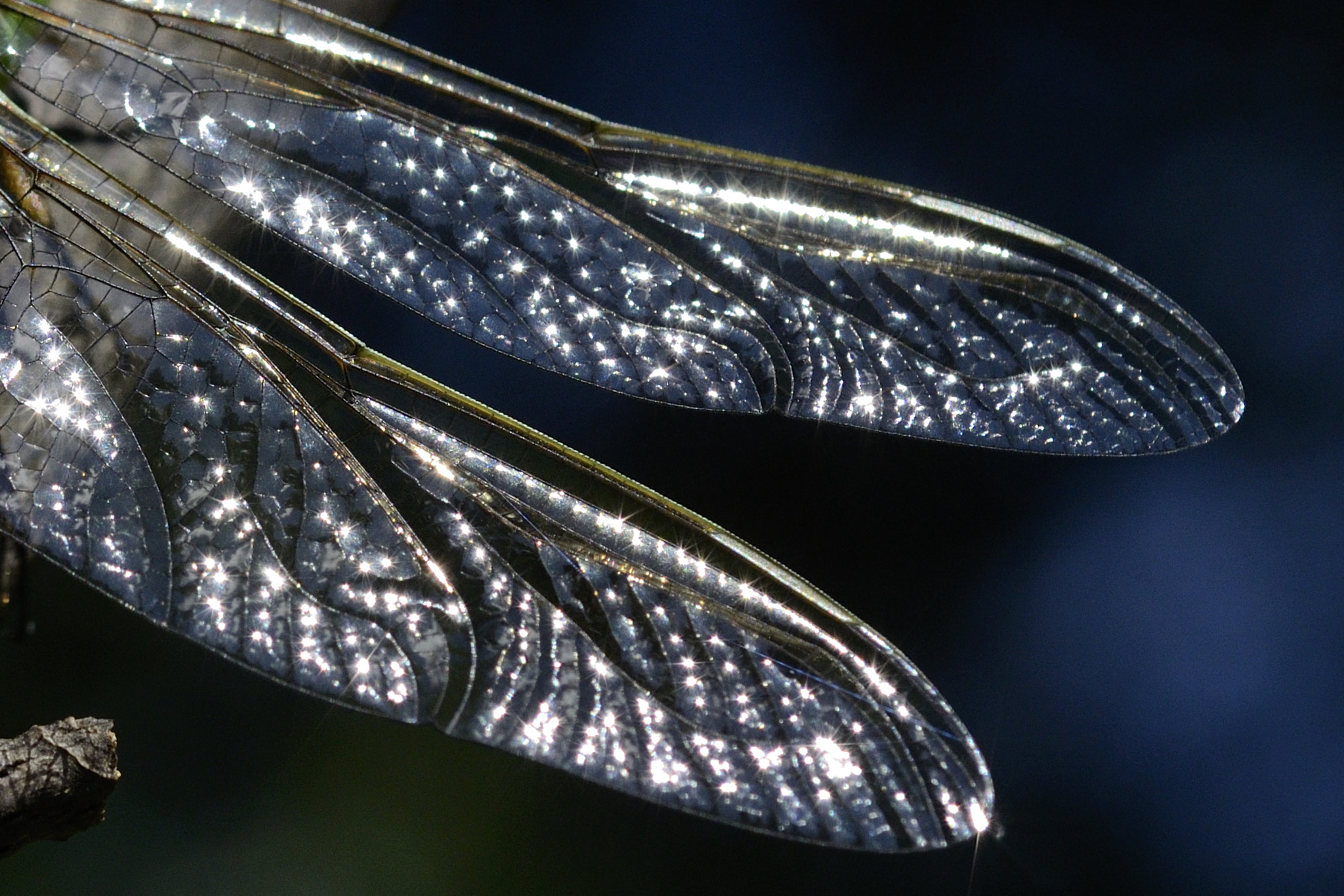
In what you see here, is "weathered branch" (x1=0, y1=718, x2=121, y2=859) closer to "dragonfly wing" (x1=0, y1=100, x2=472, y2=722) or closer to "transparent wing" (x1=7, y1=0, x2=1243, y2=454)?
"dragonfly wing" (x1=0, y1=100, x2=472, y2=722)

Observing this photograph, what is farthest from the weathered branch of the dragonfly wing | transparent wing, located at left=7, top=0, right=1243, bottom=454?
transparent wing, located at left=7, top=0, right=1243, bottom=454

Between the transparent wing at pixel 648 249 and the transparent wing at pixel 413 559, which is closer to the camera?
the transparent wing at pixel 413 559

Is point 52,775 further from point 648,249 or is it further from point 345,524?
point 648,249

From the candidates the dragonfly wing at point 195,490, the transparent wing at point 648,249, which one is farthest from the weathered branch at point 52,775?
the transparent wing at point 648,249

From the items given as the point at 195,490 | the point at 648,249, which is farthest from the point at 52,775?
the point at 648,249

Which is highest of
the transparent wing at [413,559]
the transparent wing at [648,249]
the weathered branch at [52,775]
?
the transparent wing at [648,249]

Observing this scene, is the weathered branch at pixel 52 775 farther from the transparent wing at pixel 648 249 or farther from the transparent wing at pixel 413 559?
the transparent wing at pixel 648 249

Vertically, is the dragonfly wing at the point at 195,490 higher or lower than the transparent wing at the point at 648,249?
lower
